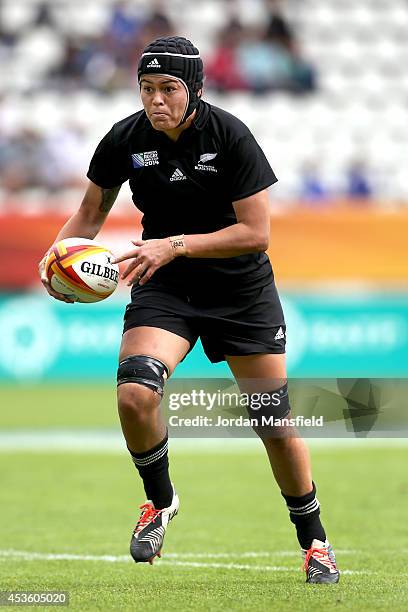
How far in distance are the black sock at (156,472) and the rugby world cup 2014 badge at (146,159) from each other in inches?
51.6

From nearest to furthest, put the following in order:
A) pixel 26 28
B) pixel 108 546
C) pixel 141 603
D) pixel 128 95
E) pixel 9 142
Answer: pixel 141 603 → pixel 108 546 → pixel 9 142 → pixel 128 95 → pixel 26 28

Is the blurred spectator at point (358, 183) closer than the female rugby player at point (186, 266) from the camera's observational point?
No

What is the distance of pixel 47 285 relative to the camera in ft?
18.3

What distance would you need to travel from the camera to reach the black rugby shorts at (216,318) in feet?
18.3

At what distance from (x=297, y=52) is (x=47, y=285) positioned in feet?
47.1

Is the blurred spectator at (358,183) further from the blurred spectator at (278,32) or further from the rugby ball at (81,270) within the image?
the rugby ball at (81,270)

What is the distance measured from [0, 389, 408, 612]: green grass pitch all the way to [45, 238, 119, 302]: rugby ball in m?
1.41

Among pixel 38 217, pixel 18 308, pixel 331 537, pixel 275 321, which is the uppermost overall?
pixel 275 321

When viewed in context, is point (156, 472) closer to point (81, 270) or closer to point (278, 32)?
point (81, 270)

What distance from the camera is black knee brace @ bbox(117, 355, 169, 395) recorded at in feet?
17.2

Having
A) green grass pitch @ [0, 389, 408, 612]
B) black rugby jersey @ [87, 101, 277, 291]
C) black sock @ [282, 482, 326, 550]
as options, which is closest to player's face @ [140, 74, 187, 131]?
black rugby jersey @ [87, 101, 277, 291]

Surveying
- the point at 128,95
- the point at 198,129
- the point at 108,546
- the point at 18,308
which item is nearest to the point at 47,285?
the point at 198,129

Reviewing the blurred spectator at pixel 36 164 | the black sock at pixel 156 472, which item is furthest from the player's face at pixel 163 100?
the blurred spectator at pixel 36 164

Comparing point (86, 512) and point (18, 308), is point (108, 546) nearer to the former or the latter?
point (86, 512)
